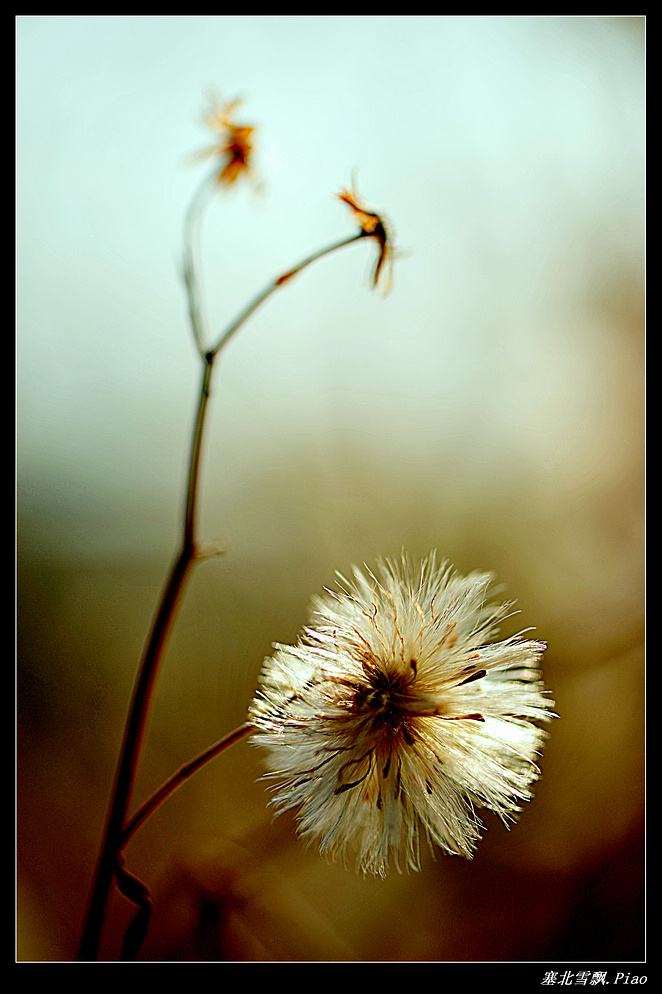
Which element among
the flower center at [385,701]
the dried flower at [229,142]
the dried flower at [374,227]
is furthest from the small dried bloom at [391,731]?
the dried flower at [229,142]

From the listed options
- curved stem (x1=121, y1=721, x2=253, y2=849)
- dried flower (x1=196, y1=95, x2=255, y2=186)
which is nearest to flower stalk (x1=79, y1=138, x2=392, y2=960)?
curved stem (x1=121, y1=721, x2=253, y2=849)

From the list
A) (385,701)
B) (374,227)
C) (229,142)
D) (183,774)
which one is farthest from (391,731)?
(229,142)

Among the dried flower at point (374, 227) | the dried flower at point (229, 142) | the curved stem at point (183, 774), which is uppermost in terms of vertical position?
the dried flower at point (229, 142)

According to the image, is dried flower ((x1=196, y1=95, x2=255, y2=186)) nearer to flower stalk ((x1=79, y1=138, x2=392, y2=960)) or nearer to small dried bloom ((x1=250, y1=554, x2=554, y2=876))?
flower stalk ((x1=79, y1=138, x2=392, y2=960))

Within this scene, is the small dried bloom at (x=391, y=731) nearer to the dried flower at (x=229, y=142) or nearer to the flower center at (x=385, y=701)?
the flower center at (x=385, y=701)

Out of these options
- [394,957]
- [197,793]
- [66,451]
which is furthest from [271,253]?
[394,957]
